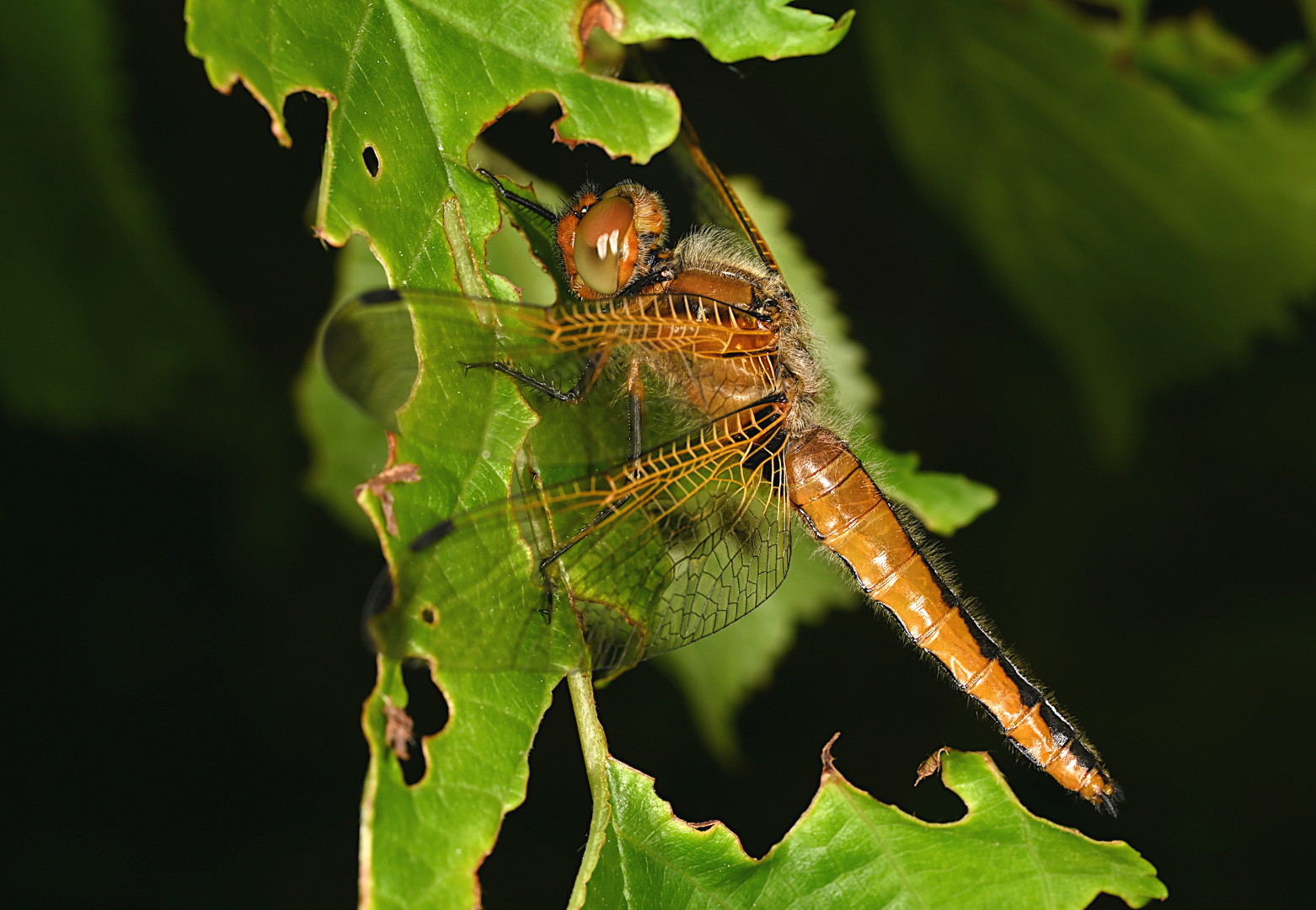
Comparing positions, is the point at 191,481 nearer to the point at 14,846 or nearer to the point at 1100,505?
the point at 14,846

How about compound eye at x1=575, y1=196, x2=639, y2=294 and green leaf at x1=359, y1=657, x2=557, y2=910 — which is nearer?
green leaf at x1=359, y1=657, x2=557, y2=910

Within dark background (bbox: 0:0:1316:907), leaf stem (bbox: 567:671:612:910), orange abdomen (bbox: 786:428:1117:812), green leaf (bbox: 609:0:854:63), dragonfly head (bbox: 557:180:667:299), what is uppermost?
green leaf (bbox: 609:0:854:63)

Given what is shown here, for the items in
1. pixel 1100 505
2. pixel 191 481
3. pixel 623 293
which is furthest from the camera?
pixel 1100 505

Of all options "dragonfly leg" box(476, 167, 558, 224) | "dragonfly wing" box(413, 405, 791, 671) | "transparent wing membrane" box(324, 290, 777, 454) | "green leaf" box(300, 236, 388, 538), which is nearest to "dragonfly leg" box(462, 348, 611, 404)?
"transparent wing membrane" box(324, 290, 777, 454)

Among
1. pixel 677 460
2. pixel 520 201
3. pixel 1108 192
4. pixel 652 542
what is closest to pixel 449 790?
pixel 652 542

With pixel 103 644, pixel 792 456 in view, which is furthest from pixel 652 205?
pixel 103 644

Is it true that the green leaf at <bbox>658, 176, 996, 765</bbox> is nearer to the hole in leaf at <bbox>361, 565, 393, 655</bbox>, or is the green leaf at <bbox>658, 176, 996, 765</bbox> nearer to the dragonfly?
the dragonfly

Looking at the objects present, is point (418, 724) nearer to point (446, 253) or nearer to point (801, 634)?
point (446, 253)
